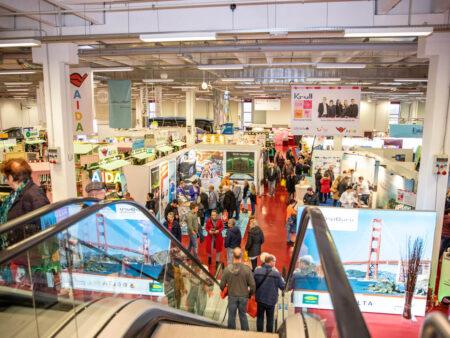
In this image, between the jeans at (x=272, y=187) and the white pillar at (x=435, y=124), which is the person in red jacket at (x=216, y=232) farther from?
the jeans at (x=272, y=187)

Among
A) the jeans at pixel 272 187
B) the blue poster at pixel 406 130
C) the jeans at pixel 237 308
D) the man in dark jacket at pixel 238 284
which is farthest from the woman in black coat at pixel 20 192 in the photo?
the blue poster at pixel 406 130

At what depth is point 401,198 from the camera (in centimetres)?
880

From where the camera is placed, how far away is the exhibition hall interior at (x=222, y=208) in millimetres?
2588

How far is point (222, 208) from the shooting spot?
1166 cm

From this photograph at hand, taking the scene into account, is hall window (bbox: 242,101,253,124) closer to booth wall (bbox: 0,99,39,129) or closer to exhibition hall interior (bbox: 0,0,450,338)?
booth wall (bbox: 0,99,39,129)

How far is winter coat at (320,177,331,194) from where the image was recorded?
13.8m

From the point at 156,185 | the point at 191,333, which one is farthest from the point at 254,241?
the point at 191,333

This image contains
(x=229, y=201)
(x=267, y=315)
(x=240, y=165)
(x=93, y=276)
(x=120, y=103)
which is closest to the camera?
(x=93, y=276)

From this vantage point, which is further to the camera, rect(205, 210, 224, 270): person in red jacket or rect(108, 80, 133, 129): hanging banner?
rect(108, 80, 133, 129): hanging banner

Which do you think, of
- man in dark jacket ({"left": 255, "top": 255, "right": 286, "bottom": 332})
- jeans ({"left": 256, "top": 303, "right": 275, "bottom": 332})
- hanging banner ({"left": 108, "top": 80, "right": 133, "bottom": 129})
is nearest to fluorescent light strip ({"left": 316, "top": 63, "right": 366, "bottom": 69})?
hanging banner ({"left": 108, "top": 80, "right": 133, "bottom": 129})

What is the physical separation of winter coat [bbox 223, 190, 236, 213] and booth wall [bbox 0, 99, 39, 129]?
30.2 m

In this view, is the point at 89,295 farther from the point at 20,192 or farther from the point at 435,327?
the point at 435,327

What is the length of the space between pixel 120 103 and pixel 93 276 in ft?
30.3

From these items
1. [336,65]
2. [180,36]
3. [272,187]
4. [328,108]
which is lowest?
[272,187]
